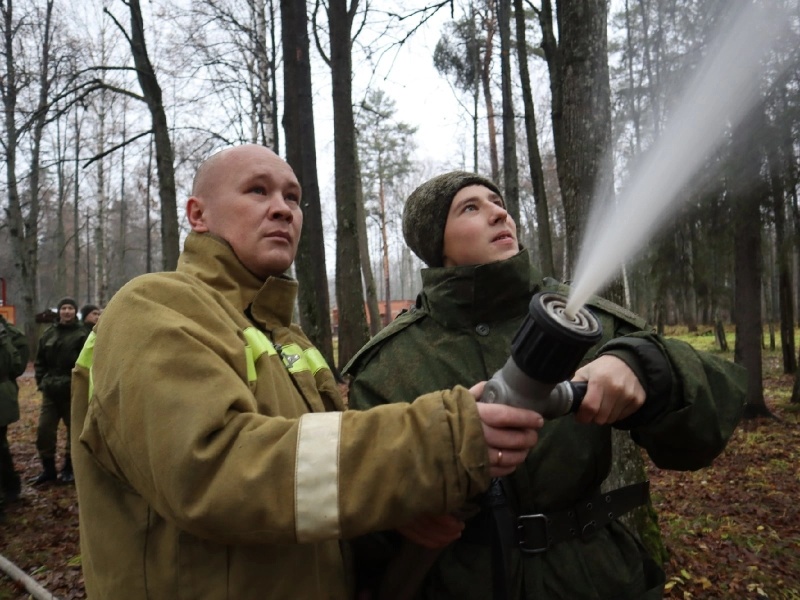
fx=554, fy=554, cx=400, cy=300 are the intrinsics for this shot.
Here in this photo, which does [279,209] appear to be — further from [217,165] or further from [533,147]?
[533,147]

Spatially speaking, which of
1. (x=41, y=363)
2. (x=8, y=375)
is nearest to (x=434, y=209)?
(x=8, y=375)

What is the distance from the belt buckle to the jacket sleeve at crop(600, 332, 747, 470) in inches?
15.7

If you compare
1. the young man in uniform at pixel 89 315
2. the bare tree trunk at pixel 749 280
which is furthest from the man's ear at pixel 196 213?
the bare tree trunk at pixel 749 280

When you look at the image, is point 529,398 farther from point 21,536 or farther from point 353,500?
point 21,536

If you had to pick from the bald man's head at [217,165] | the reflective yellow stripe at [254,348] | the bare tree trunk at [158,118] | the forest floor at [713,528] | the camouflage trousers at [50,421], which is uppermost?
the bare tree trunk at [158,118]

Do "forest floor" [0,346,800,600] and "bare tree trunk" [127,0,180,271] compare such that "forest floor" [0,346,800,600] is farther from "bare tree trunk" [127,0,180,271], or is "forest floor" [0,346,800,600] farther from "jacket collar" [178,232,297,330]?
"bare tree trunk" [127,0,180,271]

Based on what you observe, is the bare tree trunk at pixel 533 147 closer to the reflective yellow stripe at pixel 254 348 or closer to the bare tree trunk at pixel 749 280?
the bare tree trunk at pixel 749 280

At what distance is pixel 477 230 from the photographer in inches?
86.2

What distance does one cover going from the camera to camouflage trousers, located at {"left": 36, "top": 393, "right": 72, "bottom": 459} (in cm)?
740

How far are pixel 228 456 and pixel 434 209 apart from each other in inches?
56.7

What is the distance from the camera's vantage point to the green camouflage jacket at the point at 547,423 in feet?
5.48

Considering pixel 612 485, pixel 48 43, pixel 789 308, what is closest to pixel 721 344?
pixel 789 308

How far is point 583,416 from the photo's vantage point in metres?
1.41

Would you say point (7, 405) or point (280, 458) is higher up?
point (280, 458)
